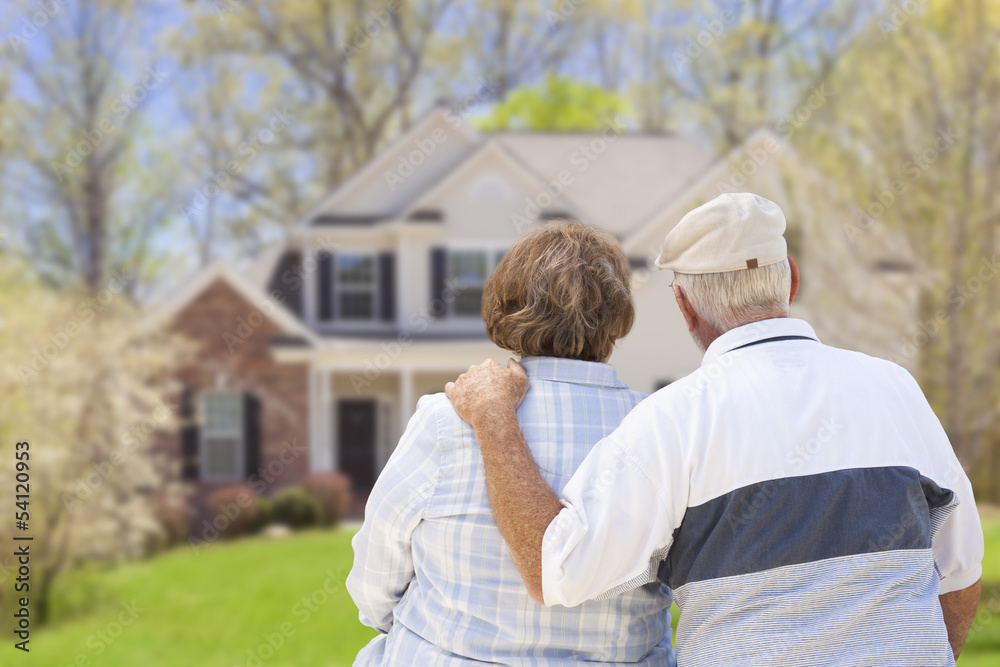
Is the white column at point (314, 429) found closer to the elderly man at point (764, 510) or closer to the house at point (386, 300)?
the house at point (386, 300)

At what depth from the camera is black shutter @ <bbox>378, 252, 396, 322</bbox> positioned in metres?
13.9

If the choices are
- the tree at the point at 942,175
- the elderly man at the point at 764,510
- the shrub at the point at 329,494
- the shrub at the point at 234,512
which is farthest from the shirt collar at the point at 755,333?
the shrub at the point at 234,512

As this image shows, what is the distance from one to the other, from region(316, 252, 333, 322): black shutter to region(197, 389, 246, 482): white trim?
175 centimetres

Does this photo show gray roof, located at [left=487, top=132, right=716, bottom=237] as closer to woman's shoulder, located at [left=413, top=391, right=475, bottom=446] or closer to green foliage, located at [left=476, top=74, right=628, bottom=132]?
green foliage, located at [left=476, top=74, right=628, bottom=132]

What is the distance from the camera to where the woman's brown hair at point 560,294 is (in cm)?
169

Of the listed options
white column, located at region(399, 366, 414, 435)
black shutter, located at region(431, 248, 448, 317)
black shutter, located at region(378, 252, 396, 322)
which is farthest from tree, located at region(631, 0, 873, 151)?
white column, located at region(399, 366, 414, 435)

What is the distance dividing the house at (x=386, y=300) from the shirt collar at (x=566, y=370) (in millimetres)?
10515

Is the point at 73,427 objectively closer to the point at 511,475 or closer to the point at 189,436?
the point at 189,436

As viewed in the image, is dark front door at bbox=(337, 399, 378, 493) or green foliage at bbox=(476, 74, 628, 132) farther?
green foliage at bbox=(476, 74, 628, 132)

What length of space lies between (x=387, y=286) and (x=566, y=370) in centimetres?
1231

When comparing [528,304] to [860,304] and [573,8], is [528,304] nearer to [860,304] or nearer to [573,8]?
[860,304]

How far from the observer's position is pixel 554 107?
1797cm

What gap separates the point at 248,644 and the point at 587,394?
832 centimetres

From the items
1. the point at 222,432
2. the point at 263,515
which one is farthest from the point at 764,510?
the point at 222,432
